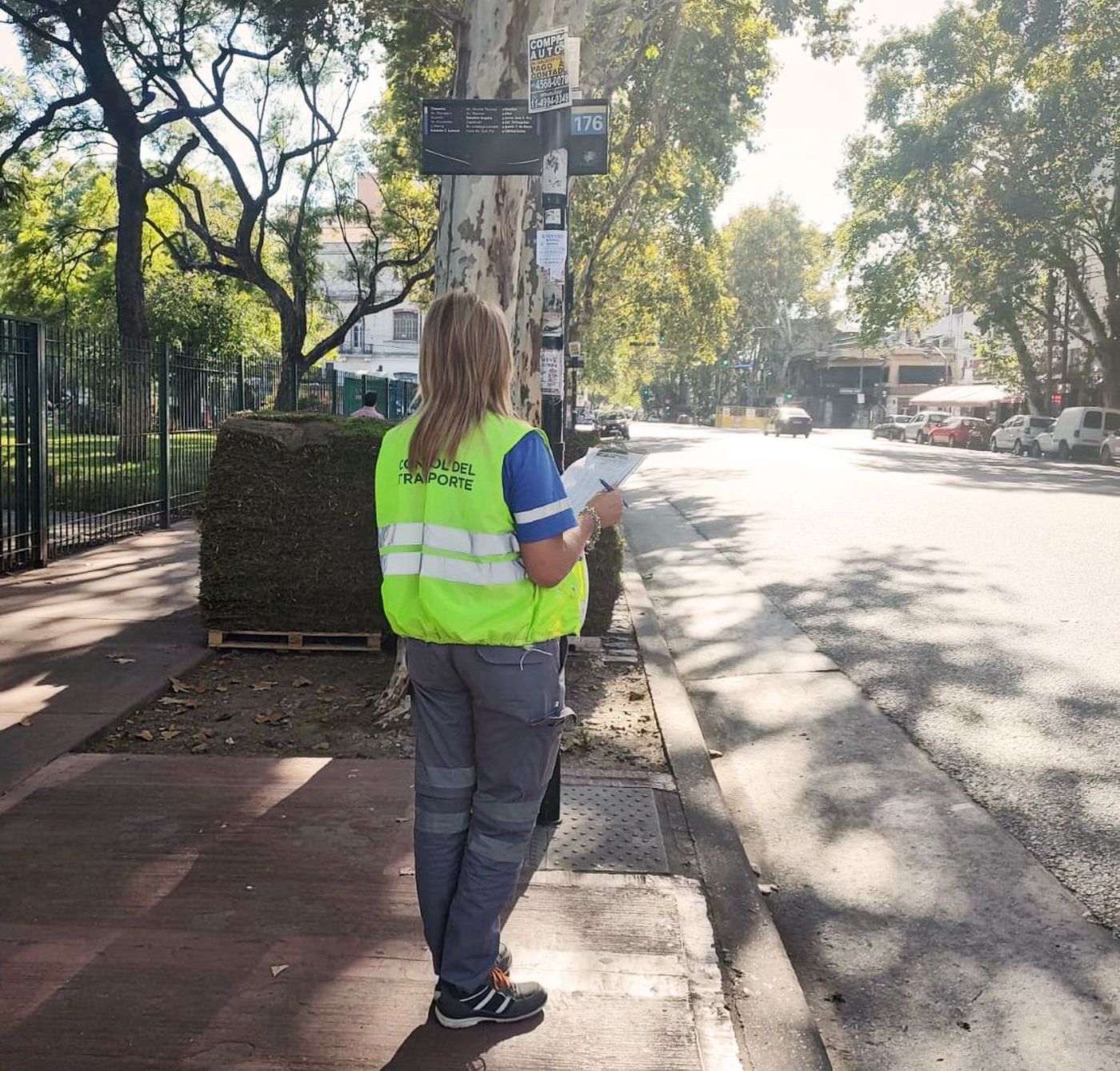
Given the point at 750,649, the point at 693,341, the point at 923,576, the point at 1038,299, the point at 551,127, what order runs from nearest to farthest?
the point at 551,127
the point at 750,649
the point at 923,576
the point at 693,341
the point at 1038,299

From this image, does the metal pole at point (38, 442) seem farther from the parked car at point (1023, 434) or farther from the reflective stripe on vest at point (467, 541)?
the parked car at point (1023, 434)

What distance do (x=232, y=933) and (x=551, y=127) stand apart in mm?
3148

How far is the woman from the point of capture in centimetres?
271

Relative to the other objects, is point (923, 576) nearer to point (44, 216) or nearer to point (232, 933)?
point (232, 933)

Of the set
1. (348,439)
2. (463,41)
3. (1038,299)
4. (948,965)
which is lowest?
(948,965)

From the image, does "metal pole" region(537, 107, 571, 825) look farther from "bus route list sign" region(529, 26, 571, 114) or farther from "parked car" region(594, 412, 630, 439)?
"parked car" region(594, 412, 630, 439)

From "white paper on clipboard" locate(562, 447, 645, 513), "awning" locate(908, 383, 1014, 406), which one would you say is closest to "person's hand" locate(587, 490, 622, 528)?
"white paper on clipboard" locate(562, 447, 645, 513)

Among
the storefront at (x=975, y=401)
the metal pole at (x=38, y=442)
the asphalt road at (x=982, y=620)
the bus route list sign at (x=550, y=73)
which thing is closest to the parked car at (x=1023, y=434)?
the storefront at (x=975, y=401)

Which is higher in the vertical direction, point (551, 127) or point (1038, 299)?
point (1038, 299)

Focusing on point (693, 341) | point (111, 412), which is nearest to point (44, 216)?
point (693, 341)

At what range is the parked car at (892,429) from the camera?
5854 centimetres

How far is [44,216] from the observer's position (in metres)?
40.6

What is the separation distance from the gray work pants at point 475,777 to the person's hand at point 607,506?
39 centimetres

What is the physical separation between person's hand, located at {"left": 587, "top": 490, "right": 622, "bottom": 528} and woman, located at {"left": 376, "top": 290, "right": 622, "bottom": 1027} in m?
0.09
